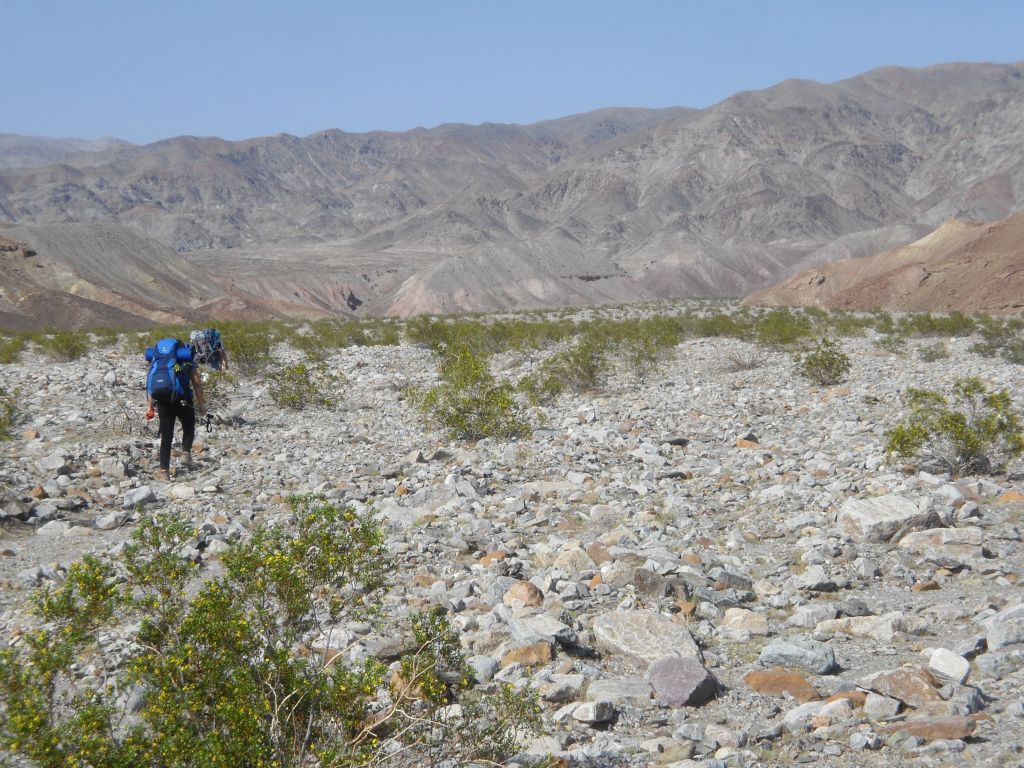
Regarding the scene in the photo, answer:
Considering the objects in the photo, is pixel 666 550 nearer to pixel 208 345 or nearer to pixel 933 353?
pixel 208 345

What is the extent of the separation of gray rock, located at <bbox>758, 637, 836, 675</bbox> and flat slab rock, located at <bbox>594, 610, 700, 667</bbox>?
419mm

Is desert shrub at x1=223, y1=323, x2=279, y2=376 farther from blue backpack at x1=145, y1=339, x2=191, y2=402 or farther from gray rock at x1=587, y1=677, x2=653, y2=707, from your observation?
gray rock at x1=587, y1=677, x2=653, y2=707

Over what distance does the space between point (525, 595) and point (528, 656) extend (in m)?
0.95

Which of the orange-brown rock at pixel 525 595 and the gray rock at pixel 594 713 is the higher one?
the orange-brown rock at pixel 525 595

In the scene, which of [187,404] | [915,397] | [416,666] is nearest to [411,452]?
[187,404]

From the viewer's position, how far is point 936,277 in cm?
4331

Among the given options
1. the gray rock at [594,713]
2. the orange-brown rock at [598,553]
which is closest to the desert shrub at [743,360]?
the orange-brown rock at [598,553]

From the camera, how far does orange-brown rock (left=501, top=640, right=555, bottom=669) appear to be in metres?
4.57

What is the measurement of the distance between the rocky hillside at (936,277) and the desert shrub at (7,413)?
39043mm

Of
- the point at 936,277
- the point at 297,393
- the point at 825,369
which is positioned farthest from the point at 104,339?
the point at 936,277

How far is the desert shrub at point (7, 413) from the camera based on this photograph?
34.7ft

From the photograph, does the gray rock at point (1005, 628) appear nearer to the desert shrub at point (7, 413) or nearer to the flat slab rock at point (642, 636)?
the flat slab rock at point (642, 636)

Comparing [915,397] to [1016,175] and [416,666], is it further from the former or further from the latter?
[1016,175]

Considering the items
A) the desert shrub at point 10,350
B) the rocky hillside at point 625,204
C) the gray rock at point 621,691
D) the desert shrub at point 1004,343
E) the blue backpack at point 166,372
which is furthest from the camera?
the rocky hillside at point 625,204
